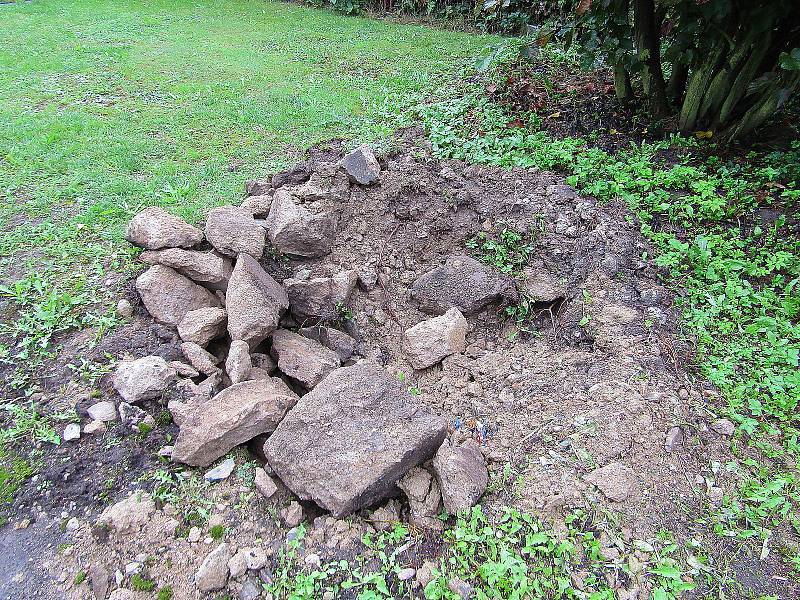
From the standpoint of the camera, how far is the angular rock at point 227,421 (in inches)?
91.3

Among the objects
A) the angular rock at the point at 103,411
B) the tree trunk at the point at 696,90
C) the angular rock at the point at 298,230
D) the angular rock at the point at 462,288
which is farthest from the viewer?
the tree trunk at the point at 696,90

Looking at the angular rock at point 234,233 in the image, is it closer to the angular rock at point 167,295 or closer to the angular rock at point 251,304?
the angular rock at point 251,304

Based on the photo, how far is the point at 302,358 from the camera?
9.75 feet

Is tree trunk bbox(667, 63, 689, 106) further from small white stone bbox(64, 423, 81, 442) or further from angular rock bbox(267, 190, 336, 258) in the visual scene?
small white stone bbox(64, 423, 81, 442)

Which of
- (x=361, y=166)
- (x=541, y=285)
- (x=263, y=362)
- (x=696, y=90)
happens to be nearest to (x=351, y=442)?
(x=263, y=362)

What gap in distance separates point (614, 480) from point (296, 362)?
167 centimetres

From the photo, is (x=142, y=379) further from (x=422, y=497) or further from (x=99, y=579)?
(x=422, y=497)

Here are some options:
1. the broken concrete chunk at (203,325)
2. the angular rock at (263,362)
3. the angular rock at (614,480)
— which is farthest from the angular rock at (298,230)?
the angular rock at (614,480)

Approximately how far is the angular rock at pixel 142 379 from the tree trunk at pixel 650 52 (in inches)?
171

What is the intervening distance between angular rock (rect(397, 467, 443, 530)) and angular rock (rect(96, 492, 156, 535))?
102cm

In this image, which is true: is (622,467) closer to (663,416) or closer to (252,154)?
(663,416)

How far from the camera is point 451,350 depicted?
3113 mm

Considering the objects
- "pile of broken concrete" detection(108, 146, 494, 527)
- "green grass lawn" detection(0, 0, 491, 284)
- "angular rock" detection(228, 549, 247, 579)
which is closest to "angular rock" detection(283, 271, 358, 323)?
"pile of broken concrete" detection(108, 146, 494, 527)

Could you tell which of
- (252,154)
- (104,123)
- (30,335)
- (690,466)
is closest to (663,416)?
(690,466)
